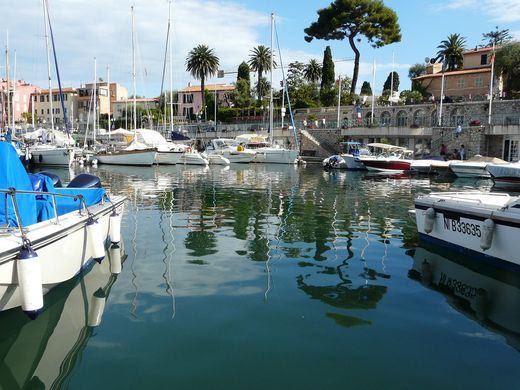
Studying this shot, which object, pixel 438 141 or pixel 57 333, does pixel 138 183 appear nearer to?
pixel 57 333

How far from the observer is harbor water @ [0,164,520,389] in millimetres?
5250

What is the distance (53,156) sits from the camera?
41562 mm

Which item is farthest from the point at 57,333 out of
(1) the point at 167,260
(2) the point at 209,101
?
(2) the point at 209,101

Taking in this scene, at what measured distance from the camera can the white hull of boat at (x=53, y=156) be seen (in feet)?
135

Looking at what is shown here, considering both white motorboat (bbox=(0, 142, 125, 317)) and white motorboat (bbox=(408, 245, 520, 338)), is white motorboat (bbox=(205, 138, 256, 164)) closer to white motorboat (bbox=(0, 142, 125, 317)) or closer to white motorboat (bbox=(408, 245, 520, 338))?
white motorboat (bbox=(408, 245, 520, 338))

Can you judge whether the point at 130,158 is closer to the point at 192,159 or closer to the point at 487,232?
the point at 192,159

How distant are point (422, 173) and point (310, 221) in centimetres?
2635

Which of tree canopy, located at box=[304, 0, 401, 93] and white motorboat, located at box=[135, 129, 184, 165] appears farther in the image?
tree canopy, located at box=[304, 0, 401, 93]

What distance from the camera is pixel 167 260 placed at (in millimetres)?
9922

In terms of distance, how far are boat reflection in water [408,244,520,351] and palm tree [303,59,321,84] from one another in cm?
7863

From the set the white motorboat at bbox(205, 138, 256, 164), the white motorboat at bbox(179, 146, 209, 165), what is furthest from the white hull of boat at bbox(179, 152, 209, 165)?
the white motorboat at bbox(205, 138, 256, 164)

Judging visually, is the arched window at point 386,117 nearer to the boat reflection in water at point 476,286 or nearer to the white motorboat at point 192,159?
the white motorboat at point 192,159

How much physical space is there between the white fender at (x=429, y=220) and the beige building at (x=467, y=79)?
5600cm

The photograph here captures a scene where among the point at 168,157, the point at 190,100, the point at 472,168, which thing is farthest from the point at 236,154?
the point at 190,100
